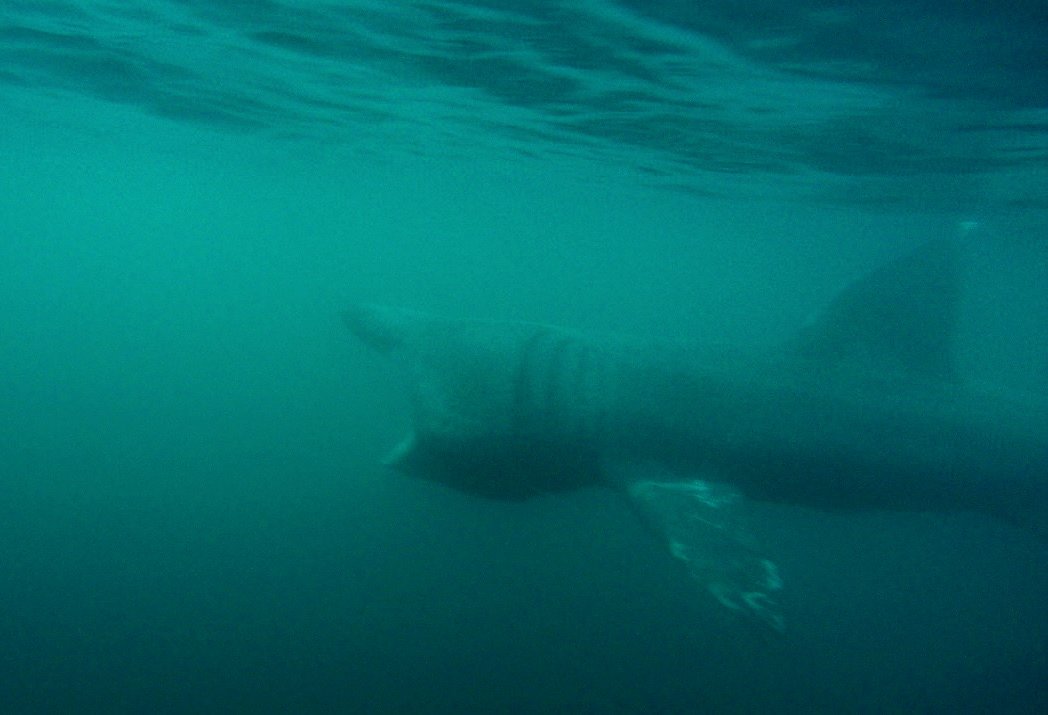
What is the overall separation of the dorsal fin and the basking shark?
0.01 metres

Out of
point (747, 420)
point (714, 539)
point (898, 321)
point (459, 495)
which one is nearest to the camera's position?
point (714, 539)

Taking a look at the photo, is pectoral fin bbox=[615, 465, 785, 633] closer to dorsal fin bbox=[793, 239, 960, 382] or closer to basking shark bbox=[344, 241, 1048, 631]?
basking shark bbox=[344, 241, 1048, 631]

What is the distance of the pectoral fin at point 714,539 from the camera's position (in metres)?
5.08

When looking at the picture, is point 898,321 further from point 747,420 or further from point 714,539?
point 714,539

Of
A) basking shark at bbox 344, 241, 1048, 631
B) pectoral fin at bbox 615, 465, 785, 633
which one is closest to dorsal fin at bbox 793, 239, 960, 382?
basking shark at bbox 344, 241, 1048, 631

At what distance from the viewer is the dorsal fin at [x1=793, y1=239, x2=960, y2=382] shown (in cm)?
689

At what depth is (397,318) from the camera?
26.8 feet

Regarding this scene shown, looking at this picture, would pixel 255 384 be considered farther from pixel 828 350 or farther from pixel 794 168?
pixel 828 350

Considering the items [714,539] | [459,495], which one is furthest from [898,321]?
[459,495]

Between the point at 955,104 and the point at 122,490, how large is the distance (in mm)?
18104

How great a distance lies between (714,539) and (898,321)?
3223 mm

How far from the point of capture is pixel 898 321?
6.89 metres

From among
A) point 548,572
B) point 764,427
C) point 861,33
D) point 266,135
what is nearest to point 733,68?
point 861,33

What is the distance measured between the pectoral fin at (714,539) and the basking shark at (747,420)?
0.9 inches
